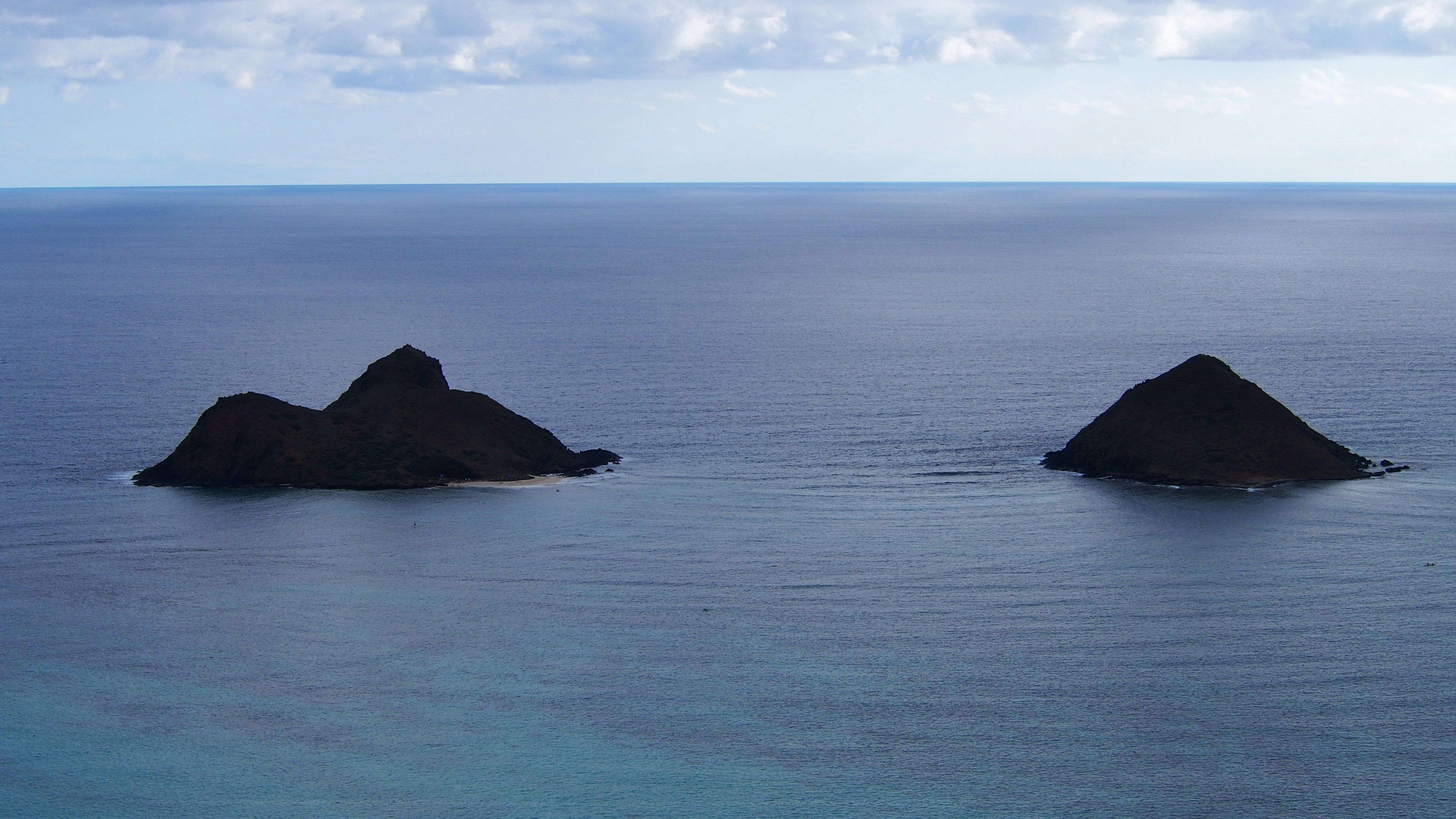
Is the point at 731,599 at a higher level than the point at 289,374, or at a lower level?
lower

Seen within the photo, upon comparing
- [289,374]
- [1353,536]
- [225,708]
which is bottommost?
[225,708]

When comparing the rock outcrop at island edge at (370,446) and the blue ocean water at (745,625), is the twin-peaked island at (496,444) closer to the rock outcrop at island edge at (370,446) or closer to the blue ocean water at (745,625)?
the rock outcrop at island edge at (370,446)

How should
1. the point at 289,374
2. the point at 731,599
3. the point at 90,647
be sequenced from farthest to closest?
the point at 289,374
the point at 731,599
the point at 90,647

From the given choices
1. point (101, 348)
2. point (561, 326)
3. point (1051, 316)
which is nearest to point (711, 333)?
point (561, 326)

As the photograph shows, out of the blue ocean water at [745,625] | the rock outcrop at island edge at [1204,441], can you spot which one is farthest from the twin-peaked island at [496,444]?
the blue ocean water at [745,625]

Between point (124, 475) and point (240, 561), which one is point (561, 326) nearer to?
point (124, 475)

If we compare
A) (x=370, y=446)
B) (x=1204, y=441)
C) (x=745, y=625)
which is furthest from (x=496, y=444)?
(x=1204, y=441)

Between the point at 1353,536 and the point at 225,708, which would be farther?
the point at 1353,536
